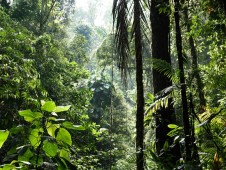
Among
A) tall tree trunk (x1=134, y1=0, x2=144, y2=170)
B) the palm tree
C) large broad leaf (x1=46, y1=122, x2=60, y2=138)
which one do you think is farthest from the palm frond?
large broad leaf (x1=46, y1=122, x2=60, y2=138)

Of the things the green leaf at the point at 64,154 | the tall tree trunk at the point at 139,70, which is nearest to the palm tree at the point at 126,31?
the tall tree trunk at the point at 139,70

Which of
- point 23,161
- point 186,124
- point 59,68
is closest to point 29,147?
point 23,161

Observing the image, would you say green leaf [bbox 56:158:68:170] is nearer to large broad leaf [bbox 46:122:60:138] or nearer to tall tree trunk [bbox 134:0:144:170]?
large broad leaf [bbox 46:122:60:138]

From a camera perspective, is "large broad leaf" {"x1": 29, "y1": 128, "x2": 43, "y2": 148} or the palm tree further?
the palm tree

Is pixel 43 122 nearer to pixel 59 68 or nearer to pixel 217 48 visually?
pixel 217 48

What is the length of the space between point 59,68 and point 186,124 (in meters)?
7.97

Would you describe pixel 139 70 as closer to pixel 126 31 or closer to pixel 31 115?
pixel 126 31

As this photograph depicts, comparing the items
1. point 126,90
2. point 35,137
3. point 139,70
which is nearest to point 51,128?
point 35,137

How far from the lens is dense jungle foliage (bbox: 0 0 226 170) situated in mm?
1118

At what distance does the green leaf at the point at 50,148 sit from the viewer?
3.41 ft

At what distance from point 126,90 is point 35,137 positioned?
4832 millimetres

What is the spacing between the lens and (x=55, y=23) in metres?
15.0

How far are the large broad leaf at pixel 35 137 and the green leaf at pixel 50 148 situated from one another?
45 mm

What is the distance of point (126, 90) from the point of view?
19.3ft
